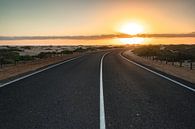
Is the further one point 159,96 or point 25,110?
point 159,96

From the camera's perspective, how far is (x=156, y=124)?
21.5 feet

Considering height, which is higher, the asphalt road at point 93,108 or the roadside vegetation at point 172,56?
the asphalt road at point 93,108

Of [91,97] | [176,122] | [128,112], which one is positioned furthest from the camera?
[91,97]

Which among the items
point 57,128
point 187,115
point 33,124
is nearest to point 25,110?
point 33,124

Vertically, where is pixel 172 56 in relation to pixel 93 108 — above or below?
below

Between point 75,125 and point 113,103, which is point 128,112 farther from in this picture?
point 75,125

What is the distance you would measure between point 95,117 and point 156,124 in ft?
4.90

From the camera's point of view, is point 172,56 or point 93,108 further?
point 172,56

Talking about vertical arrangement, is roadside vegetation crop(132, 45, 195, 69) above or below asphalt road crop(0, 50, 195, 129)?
below

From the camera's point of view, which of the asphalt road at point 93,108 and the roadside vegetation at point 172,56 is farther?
the roadside vegetation at point 172,56

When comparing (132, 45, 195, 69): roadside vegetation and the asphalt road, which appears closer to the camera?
the asphalt road

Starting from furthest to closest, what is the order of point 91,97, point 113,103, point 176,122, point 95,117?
point 91,97
point 113,103
point 95,117
point 176,122

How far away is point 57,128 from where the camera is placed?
6.23 m

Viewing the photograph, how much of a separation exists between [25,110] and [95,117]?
2.00m
